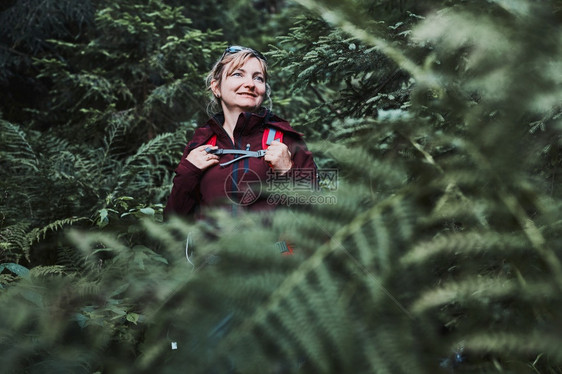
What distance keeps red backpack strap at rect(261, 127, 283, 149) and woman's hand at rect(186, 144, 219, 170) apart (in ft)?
0.62

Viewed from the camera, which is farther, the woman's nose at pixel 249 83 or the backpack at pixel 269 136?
the woman's nose at pixel 249 83

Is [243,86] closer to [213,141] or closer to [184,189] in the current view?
[213,141]

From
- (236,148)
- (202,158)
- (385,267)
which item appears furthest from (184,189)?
(385,267)

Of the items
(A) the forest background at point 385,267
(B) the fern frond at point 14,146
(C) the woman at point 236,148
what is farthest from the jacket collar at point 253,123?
(B) the fern frond at point 14,146

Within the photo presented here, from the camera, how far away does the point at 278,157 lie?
172 centimetres

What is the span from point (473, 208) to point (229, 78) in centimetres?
186

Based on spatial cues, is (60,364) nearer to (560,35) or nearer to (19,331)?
(19,331)

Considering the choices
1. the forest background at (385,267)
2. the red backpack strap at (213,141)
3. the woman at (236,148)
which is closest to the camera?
the forest background at (385,267)

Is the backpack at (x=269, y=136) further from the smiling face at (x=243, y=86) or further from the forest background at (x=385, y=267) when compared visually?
the forest background at (x=385, y=267)

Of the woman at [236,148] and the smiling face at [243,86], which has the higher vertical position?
the smiling face at [243,86]

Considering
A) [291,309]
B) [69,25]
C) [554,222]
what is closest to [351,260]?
[291,309]

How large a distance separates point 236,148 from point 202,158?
156mm

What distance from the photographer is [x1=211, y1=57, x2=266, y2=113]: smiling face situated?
221cm

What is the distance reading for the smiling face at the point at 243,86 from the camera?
2215 millimetres
